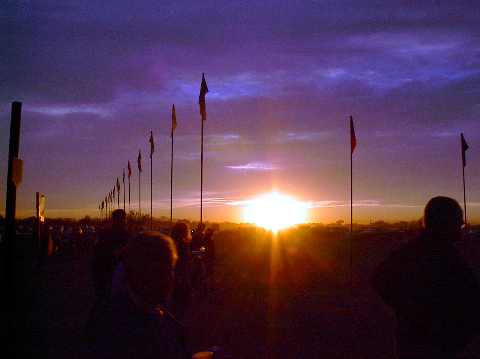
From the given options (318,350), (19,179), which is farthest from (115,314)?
(19,179)

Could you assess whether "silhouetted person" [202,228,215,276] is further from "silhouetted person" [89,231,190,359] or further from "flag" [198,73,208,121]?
"silhouetted person" [89,231,190,359]

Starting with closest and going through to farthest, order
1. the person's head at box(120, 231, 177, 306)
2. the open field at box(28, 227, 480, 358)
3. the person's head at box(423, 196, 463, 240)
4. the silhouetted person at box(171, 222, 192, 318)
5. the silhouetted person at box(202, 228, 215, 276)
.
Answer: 1. the person's head at box(120, 231, 177, 306)
2. the person's head at box(423, 196, 463, 240)
3. the silhouetted person at box(171, 222, 192, 318)
4. the open field at box(28, 227, 480, 358)
5. the silhouetted person at box(202, 228, 215, 276)

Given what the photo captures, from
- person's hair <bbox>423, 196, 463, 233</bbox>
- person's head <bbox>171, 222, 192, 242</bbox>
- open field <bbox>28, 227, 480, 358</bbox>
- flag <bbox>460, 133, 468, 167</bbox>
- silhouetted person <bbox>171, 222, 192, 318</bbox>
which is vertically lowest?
open field <bbox>28, 227, 480, 358</bbox>

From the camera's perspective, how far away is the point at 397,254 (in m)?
4.50

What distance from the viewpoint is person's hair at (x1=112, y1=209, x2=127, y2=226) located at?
8078 millimetres

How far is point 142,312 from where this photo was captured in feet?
9.51

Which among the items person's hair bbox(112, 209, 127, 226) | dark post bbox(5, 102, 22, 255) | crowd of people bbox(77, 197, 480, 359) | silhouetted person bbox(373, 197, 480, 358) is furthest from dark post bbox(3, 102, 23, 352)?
silhouetted person bbox(373, 197, 480, 358)

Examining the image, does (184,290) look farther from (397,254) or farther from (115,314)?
(115,314)

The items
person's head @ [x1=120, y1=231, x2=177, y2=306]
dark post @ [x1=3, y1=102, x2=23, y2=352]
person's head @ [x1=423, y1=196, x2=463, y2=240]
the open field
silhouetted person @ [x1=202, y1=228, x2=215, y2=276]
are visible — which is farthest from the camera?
silhouetted person @ [x1=202, y1=228, x2=215, y2=276]

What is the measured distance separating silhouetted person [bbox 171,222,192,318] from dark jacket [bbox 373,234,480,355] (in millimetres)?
4198

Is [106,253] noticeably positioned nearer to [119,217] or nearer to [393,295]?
[119,217]

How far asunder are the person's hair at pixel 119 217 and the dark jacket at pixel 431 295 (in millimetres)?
4358

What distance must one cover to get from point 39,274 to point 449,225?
24065mm

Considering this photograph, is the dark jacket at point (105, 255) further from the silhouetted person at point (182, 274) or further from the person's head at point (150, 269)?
the person's head at point (150, 269)
